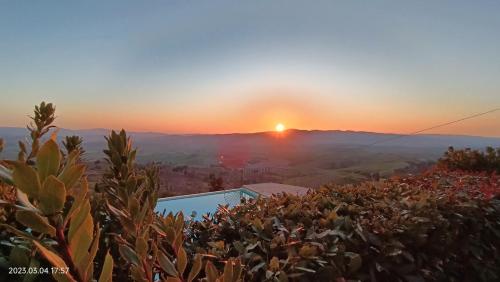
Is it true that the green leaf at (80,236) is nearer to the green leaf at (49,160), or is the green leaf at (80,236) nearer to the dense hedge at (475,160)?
the green leaf at (49,160)

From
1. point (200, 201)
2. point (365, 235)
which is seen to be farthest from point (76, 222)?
point (200, 201)

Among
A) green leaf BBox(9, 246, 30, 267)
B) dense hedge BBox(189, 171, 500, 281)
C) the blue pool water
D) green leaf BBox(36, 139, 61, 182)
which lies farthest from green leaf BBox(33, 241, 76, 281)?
the blue pool water

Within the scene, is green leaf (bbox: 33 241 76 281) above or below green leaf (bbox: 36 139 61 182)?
below

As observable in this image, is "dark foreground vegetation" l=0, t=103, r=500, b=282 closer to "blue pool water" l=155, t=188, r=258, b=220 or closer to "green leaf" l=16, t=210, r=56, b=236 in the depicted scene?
"green leaf" l=16, t=210, r=56, b=236

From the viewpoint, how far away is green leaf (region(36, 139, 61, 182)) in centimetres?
55

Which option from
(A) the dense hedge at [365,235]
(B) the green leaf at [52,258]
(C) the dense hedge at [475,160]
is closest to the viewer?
(B) the green leaf at [52,258]

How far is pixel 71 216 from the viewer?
0.57 m

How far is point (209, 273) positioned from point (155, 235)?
63cm

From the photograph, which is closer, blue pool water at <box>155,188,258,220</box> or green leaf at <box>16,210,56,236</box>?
green leaf at <box>16,210,56,236</box>

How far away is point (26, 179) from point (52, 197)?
0.17 feet

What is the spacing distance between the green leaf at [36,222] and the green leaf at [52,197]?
15mm

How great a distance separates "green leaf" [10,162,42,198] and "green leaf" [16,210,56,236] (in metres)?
0.03

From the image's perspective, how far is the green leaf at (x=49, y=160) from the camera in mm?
545

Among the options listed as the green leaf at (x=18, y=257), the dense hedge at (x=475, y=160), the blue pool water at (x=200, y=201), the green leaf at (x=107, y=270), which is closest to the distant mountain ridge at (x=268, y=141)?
the blue pool water at (x=200, y=201)
